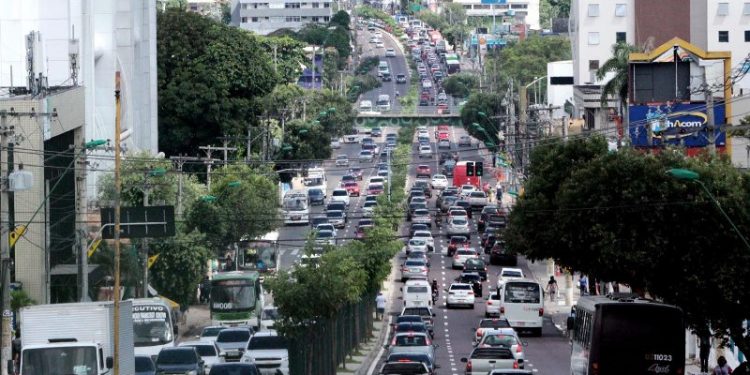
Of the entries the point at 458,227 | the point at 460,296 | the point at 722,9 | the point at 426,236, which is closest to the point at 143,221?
the point at 460,296

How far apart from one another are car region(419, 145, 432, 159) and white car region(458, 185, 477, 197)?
2547 cm

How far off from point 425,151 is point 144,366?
11131 cm

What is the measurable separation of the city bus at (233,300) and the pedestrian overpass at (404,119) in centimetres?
11570

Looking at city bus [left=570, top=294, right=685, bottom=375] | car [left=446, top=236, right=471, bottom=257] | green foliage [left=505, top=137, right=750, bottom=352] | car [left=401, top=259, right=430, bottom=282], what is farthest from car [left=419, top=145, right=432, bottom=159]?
city bus [left=570, top=294, right=685, bottom=375]

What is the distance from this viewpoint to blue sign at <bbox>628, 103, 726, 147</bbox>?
75562mm

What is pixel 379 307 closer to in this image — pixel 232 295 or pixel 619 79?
pixel 232 295

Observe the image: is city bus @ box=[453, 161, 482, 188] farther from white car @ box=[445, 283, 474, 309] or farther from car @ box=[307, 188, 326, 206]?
white car @ box=[445, 283, 474, 309]

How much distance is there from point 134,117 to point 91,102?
17.2 meters

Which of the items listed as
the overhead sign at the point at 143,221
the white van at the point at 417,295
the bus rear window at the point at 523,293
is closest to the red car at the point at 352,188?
the white van at the point at 417,295

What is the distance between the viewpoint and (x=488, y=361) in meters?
47.5

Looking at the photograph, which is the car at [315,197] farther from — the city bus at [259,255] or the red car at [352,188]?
the city bus at [259,255]

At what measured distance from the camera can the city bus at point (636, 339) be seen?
129 ft

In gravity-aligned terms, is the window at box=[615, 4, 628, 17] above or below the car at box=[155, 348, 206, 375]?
above

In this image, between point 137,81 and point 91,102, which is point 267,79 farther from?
point 91,102
